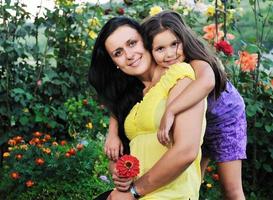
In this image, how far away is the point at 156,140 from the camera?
7.25 ft

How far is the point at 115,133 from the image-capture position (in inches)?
104

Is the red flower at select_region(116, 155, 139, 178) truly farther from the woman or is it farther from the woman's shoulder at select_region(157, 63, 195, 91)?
the woman's shoulder at select_region(157, 63, 195, 91)

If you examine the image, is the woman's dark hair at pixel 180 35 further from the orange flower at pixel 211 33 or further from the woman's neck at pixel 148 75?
the orange flower at pixel 211 33

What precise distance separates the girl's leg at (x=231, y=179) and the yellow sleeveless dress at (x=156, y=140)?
0.72 meters

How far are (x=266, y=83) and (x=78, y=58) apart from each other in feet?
4.73

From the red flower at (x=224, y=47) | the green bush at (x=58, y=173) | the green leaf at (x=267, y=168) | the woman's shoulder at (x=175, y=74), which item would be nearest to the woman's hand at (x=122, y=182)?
the woman's shoulder at (x=175, y=74)

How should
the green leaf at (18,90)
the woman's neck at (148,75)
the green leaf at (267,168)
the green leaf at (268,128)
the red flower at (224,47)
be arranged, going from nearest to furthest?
the woman's neck at (148,75), the red flower at (224,47), the green leaf at (268,128), the green leaf at (267,168), the green leaf at (18,90)

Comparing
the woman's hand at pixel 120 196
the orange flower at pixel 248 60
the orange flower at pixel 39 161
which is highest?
the woman's hand at pixel 120 196

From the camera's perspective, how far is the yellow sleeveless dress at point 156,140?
217 centimetres

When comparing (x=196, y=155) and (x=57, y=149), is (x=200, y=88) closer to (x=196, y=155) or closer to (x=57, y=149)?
(x=196, y=155)

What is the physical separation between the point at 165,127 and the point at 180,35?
43 cm

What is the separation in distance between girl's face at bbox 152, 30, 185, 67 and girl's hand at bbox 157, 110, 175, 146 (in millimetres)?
310

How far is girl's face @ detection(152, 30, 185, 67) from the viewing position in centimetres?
234

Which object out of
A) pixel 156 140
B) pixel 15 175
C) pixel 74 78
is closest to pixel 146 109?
pixel 156 140
